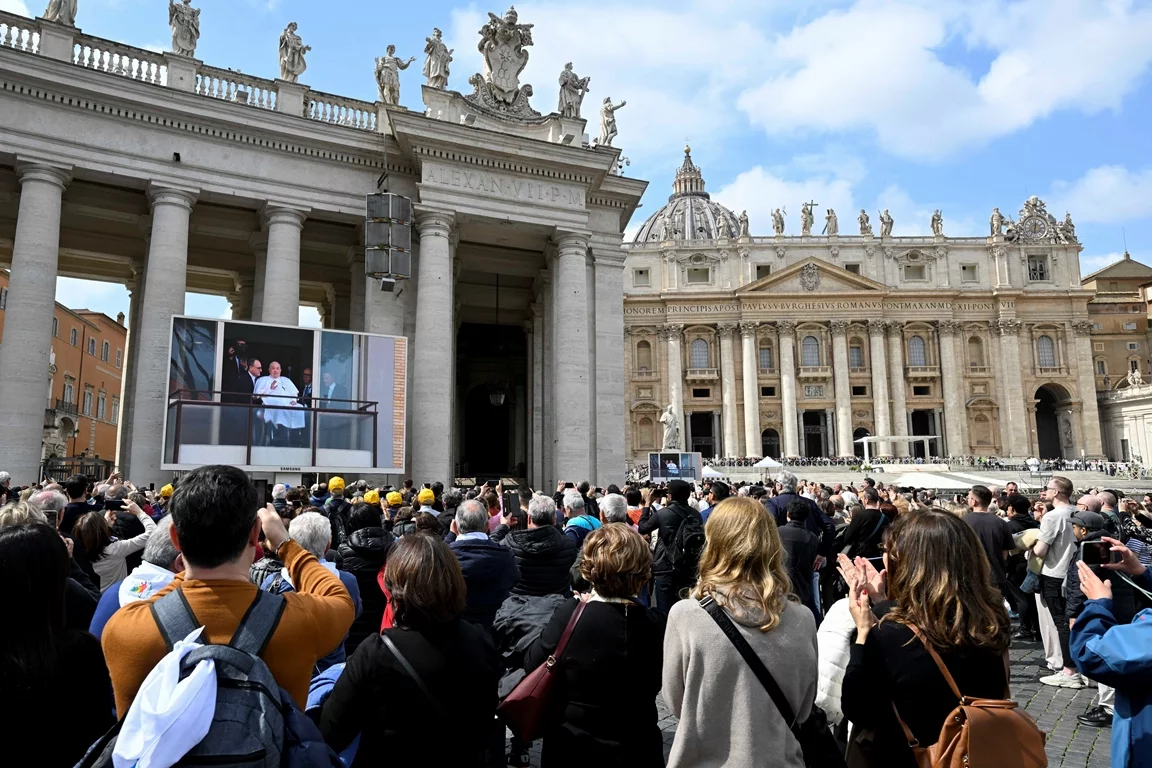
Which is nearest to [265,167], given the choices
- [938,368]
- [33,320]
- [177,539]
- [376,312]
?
[376,312]

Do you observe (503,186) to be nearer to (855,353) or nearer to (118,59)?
(118,59)

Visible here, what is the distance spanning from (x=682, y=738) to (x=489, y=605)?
213cm

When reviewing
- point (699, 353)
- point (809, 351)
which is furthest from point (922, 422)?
point (699, 353)

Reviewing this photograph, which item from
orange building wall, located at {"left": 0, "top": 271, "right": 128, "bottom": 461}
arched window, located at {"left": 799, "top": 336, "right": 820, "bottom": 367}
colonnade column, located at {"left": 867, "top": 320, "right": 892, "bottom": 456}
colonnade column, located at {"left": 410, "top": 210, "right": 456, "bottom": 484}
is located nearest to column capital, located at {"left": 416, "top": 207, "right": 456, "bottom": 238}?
colonnade column, located at {"left": 410, "top": 210, "right": 456, "bottom": 484}

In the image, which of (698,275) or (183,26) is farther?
(698,275)

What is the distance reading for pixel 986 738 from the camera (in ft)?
7.30

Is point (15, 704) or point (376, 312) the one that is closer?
point (15, 704)

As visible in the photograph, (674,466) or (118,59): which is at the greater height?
(118,59)

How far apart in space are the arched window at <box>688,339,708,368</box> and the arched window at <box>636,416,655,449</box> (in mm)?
6537

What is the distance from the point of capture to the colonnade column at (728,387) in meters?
59.5

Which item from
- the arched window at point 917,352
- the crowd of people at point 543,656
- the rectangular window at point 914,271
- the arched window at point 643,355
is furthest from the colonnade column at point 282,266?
the rectangular window at point 914,271

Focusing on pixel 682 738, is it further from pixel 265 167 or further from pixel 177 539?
pixel 265 167

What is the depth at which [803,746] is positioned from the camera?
8.22ft

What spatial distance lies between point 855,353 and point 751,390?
9.80 metres
